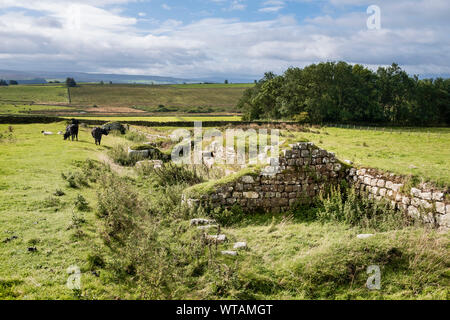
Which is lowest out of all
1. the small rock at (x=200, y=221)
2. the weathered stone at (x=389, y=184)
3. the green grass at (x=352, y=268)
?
the green grass at (x=352, y=268)

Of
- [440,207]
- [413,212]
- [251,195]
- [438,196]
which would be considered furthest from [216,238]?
[438,196]

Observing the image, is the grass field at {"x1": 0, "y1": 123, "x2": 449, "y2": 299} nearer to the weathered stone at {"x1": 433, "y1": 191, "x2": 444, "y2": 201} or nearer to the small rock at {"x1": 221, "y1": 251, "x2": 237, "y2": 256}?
the small rock at {"x1": 221, "y1": 251, "x2": 237, "y2": 256}

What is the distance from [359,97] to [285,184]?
148 feet

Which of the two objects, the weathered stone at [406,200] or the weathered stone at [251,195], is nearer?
A: the weathered stone at [406,200]

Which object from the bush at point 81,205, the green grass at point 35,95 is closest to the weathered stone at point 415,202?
the bush at point 81,205

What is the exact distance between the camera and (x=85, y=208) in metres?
9.41

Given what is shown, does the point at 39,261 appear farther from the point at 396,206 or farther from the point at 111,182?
the point at 396,206

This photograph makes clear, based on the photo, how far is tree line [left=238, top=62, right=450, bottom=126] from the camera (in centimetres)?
4847

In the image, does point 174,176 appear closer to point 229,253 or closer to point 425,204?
point 229,253

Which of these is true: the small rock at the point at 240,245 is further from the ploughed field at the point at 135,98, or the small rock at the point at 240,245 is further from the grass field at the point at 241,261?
the ploughed field at the point at 135,98

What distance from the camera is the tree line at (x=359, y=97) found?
4847 centimetres

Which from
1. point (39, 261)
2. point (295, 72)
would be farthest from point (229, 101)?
point (39, 261)

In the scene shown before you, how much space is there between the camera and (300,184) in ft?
35.9
